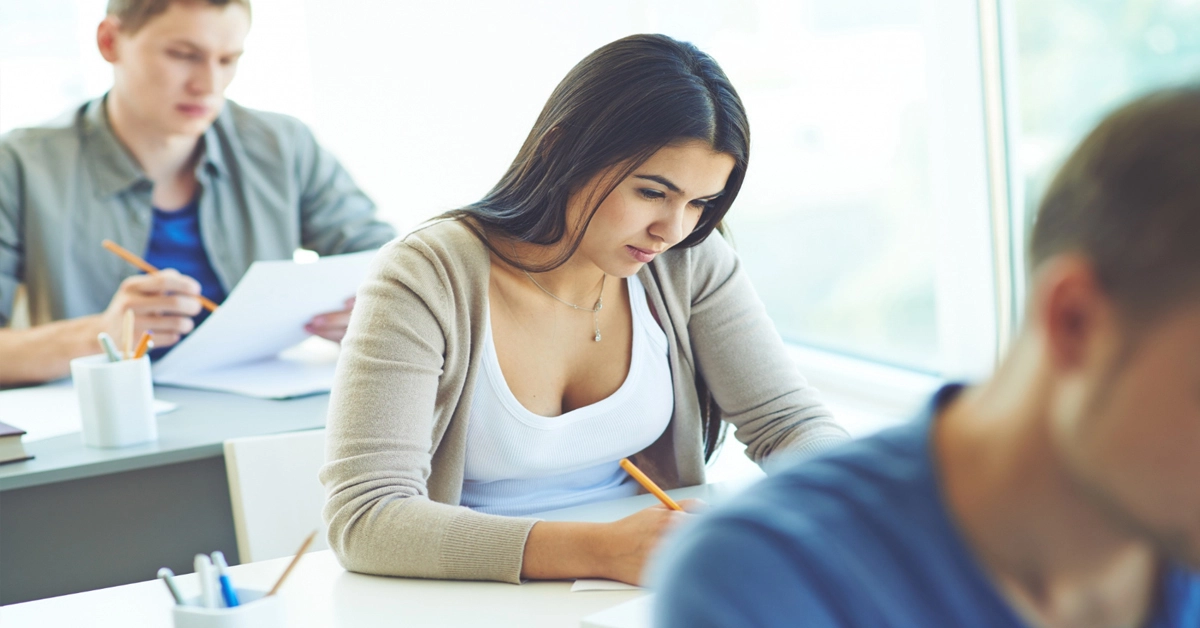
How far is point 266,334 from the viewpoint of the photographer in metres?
2.07

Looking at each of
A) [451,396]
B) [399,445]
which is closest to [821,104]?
[451,396]

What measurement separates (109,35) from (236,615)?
1.73m

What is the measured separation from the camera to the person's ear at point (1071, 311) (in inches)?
18.7

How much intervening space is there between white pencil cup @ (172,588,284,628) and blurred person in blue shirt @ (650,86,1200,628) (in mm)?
464

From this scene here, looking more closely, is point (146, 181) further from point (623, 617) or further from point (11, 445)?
point (623, 617)

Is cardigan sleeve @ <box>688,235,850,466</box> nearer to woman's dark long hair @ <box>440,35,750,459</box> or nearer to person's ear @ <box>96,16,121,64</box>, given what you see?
woman's dark long hair @ <box>440,35,750,459</box>

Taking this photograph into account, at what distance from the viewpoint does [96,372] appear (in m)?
1.64

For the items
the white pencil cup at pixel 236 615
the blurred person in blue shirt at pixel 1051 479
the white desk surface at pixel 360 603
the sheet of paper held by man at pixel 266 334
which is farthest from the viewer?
the sheet of paper held by man at pixel 266 334

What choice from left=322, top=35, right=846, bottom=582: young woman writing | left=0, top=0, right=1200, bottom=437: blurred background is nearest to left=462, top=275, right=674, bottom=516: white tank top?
left=322, top=35, right=846, bottom=582: young woman writing

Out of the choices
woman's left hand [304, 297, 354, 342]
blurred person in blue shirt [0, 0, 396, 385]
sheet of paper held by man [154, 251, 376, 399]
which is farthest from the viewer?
blurred person in blue shirt [0, 0, 396, 385]

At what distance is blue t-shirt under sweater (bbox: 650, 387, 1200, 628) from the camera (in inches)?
21.1

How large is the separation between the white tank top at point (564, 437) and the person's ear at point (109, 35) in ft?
4.30

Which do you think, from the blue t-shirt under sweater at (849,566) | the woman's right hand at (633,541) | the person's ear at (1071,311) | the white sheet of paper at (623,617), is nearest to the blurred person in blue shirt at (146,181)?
the woman's right hand at (633,541)

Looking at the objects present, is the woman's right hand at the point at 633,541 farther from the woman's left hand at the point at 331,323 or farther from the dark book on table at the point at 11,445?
the woman's left hand at the point at 331,323
